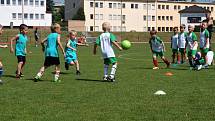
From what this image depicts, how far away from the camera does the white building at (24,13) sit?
105000mm

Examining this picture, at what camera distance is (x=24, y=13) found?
108 metres

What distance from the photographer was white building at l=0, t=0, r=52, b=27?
344 feet

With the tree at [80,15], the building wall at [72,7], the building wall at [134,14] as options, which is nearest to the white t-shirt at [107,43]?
the tree at [80,15]

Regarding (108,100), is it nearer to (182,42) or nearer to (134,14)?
(182,42)

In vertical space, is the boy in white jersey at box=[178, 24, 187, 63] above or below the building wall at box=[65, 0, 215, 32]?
below

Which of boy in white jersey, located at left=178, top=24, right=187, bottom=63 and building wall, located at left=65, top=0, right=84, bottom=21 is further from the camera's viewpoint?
building wall, located at left=65, top=0, right=84, bottom=21

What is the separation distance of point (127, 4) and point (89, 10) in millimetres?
12140

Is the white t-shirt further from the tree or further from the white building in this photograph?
the tree

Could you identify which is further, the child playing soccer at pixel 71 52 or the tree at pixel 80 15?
the tree at pixel 80 15

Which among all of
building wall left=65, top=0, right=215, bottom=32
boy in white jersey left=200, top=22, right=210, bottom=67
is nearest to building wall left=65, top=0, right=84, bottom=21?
building wall left=65, top=0, right=215, bottom=32

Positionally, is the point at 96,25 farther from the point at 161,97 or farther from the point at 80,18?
the point at 161,97

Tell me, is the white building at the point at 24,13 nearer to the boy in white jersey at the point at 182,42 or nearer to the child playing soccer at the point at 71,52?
the boy in white jersey at the point at 182,42

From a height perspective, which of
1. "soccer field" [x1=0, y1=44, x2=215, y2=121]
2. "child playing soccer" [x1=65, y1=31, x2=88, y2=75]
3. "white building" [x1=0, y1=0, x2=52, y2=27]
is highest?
"white building" [x1=0, y1=0, x2=52, y2=27]

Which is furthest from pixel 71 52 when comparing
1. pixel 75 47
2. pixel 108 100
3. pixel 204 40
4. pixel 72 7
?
pixel 72 7
